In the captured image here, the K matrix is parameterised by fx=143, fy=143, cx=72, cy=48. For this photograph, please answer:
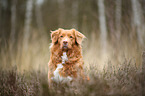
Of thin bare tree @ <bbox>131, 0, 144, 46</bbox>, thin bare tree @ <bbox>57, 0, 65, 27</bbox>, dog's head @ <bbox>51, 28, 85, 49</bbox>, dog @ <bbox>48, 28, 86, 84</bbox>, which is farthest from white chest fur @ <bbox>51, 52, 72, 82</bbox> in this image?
thin bare tree @ <bbox>57, 0, 65, 27</bbox>

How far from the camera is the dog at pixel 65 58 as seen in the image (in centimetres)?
241

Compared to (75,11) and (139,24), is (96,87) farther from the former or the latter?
(75,11)

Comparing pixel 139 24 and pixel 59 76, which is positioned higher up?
pixel 139 24

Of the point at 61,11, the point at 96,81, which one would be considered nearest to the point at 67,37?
the point at 96,81

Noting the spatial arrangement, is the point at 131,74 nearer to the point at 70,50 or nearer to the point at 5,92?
the point at 70,50

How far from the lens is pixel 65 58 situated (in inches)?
102

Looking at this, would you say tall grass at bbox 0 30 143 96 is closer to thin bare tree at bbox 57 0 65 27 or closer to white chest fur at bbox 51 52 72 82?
white chest fur at bbox 51 52 72 82

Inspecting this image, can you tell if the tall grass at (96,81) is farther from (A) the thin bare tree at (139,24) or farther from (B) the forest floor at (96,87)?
(A) the thin bare tree at (139,24)

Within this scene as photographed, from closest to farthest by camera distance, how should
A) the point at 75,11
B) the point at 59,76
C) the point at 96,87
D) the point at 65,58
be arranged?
the point at 96,87 → the point at 59,76 → the point at 65,58 → the point at 75,11

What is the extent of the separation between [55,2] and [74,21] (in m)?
4.74

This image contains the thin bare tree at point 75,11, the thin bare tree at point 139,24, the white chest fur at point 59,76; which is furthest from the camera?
the thin bare tree at point 75,11

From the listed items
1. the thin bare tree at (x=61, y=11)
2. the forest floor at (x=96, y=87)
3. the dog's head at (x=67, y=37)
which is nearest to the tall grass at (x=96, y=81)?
the forest floor at (x=96, y=87)

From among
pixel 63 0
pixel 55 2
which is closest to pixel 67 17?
pixel 63 0

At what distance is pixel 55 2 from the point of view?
1730 centimetres
